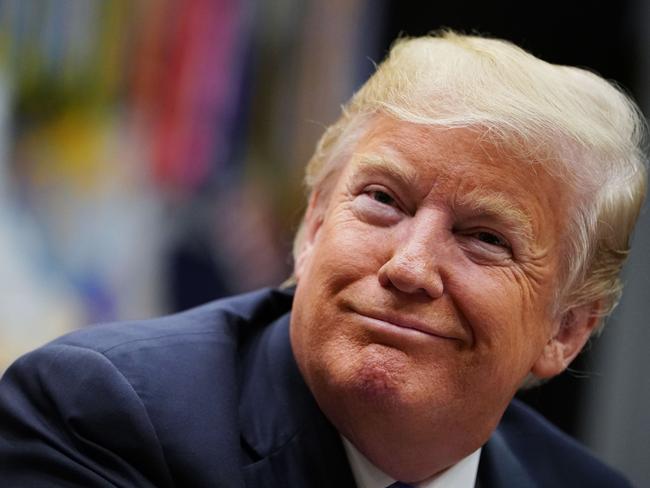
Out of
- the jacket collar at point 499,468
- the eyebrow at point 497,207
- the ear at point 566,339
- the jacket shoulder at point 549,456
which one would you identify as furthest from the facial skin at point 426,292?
the jacket shoulder at point 549,456

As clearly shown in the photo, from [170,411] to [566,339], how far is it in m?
0.98

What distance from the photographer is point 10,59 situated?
13.1 feet

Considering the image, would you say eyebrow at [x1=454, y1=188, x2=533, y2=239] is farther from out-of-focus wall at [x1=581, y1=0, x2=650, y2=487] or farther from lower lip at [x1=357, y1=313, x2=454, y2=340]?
out-of-focus wall at [x1=581, y1=0, x2=650, y2=487]

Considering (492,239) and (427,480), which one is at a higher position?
(492,239)

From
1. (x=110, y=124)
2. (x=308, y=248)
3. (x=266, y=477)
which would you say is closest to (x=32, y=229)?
(x=110, y=124)

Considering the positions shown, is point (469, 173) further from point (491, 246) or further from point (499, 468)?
point (499, 468)

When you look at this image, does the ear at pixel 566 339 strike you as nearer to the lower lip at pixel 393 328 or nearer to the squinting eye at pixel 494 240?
the squinting eye at pixel 494 240

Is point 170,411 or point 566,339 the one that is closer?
point 170,411

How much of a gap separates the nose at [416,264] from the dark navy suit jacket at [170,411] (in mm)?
375

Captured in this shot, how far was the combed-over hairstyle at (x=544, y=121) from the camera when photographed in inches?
89.7

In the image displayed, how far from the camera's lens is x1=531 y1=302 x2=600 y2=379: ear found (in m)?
2.53

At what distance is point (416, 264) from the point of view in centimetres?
216

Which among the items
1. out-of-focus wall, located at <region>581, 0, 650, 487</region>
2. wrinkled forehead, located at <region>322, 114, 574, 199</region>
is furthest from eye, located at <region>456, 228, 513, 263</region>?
out-of-focus wall, located at <region>581, 0, 650, 487</region>

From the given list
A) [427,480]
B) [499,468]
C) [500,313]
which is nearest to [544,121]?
[500,313]
